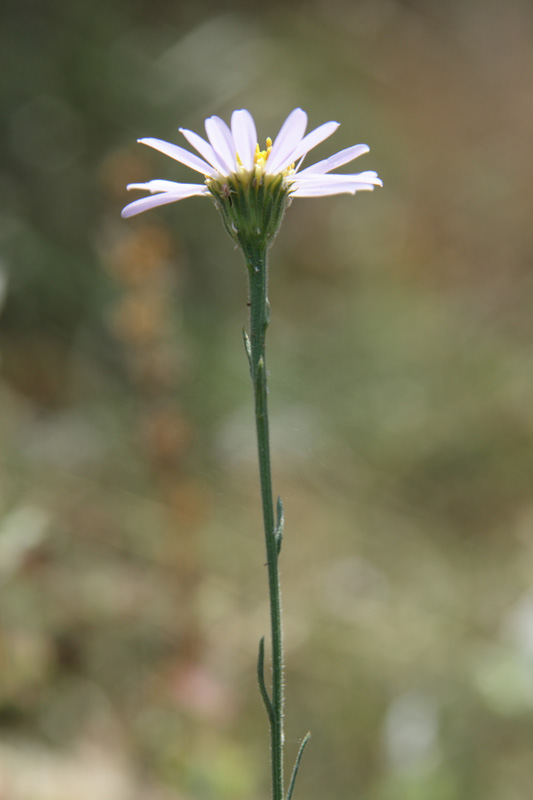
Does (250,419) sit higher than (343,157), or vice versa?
(343,157)

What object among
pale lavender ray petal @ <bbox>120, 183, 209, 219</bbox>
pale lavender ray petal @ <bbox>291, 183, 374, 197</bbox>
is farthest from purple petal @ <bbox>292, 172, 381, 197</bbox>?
pale lavender ray petal @ <bbox>120, 183, 209, 219</bbox>

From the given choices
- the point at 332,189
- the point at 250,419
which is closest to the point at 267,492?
the point at 332,189

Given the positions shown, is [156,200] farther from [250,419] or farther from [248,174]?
[250,419]

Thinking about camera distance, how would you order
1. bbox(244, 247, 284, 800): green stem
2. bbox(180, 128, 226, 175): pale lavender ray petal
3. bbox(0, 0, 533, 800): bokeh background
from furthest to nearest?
bbox(0, 0, 533, 800): bokeh background
bbox(180, 128, 226, 175): pale lavender ray petal
bbox(244, 247, 284, 800): green stem

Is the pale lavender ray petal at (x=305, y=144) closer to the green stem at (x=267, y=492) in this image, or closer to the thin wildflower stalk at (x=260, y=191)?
the thin wildflower stalk at (x=260, y=191)

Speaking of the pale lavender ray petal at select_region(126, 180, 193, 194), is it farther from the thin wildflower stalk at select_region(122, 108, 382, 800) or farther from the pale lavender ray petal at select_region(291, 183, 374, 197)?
the pale lavender ray petal at select_region(291, 183, 374, 197)

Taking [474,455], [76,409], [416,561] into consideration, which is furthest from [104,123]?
[416,561]

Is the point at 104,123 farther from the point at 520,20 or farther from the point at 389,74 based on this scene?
the point at 520,20
